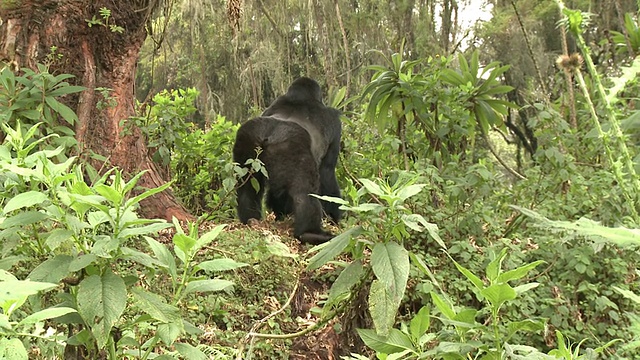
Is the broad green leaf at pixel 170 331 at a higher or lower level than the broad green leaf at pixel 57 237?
lower

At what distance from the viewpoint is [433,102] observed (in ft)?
13.2

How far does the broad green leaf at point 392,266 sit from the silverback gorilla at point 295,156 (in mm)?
2028

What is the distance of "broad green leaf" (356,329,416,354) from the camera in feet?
5.41

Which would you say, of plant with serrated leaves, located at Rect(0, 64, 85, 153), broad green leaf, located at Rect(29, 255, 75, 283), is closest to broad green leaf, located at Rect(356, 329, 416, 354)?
broad green leaf, located at Rect(29, 255, 75, 283)

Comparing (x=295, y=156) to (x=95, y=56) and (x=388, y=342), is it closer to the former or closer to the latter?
(x=95, y=56)

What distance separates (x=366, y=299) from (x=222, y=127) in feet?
10.2

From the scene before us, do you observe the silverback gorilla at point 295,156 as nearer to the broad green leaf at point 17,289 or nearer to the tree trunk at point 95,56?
the tree trunk at point 95,56

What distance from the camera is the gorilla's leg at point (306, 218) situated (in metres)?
3.97

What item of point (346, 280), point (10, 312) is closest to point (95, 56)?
point (346, 280)

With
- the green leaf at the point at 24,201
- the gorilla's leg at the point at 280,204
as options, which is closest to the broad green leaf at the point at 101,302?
the green leaf at the point at 24,201

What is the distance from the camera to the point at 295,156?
4070 millimetres

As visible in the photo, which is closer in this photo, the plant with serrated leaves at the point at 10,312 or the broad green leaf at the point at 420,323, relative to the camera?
the plant with serrated leaves at the point at 10,312

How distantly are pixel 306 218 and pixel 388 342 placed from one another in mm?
2357

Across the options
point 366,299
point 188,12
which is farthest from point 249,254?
point 188,12
